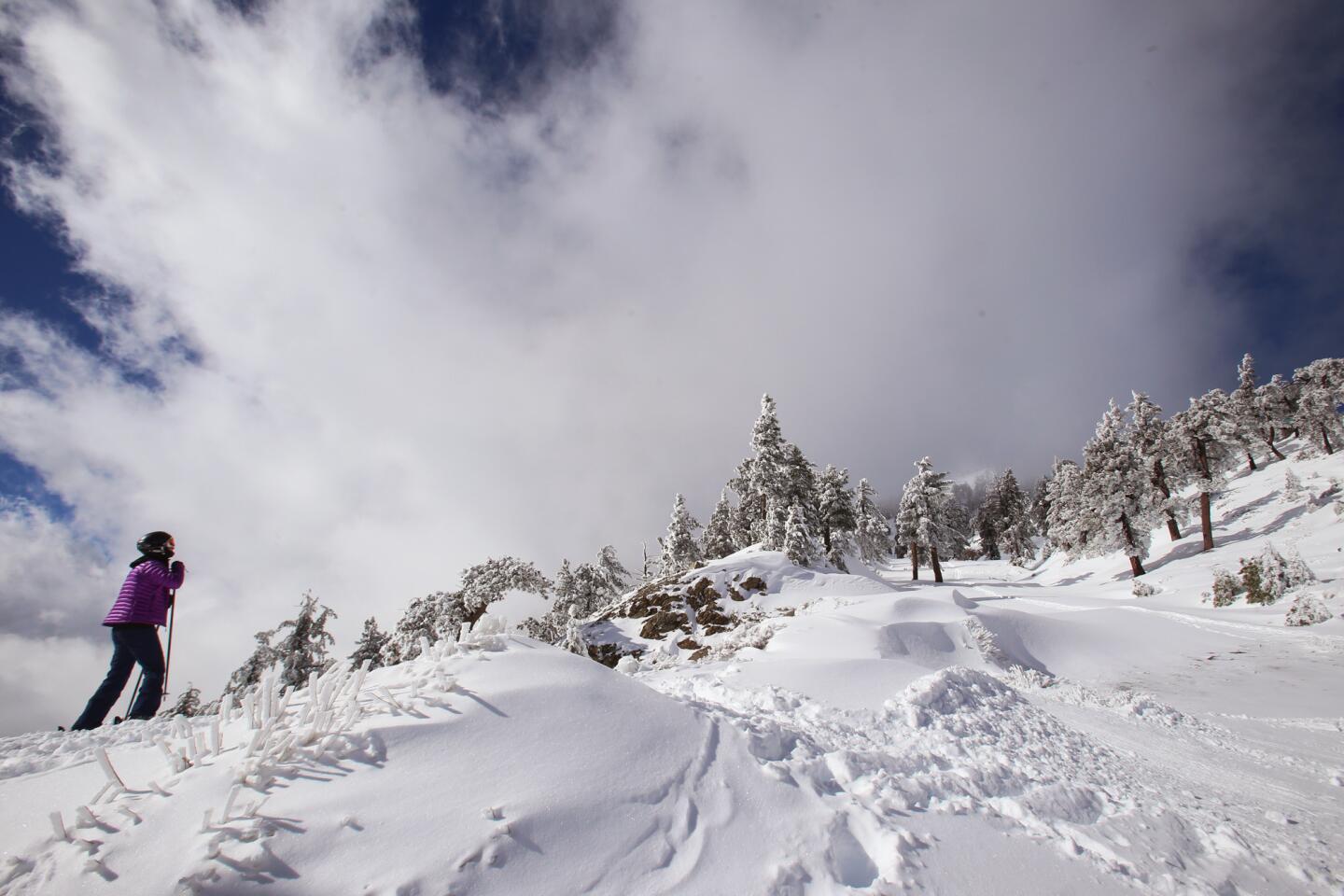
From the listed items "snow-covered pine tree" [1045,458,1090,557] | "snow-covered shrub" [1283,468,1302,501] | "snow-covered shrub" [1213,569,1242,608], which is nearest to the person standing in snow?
"snow-covered shrub" [1213,569,1242,608]

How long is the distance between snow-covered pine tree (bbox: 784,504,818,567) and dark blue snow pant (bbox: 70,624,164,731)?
27.0 meters

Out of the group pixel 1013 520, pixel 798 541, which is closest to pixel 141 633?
pixel 798 541

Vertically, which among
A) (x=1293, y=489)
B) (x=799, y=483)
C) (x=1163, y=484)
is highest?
(x=799, y=483)

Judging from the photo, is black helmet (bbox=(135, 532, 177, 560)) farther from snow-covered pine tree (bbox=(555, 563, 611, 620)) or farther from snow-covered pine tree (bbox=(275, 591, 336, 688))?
snow-covered pine tree (bbox=(555, 563, 611, 620))

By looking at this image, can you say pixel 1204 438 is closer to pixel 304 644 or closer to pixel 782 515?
pixel 782 515

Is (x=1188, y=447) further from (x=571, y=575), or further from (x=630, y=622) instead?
(x=571, y=575)

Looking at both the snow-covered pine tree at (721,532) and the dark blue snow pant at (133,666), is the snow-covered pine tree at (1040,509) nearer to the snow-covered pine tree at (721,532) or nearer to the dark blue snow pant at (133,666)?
the snow-covered pine tree at (721,532)

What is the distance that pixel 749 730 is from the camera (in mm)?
4707

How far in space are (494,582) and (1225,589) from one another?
31227mm

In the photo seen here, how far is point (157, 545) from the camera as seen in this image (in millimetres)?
6422

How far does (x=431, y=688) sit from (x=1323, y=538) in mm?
37649

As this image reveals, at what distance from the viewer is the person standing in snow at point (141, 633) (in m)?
5.79

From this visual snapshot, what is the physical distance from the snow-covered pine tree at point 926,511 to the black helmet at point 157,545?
43.5 m

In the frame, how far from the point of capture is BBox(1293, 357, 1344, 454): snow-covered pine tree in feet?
151
